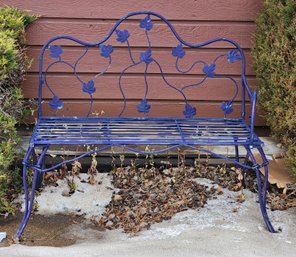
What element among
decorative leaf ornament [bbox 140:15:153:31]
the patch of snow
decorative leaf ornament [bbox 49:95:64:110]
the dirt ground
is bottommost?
the dirt ground

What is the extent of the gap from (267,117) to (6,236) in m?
2.09

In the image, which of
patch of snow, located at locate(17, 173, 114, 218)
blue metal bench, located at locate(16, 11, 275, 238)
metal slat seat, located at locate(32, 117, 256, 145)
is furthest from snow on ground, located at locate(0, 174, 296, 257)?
metal slat seat, located at locate(32, 117, 256, 145)

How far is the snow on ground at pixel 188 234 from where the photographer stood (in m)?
3.80

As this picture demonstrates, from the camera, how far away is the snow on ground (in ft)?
12.5

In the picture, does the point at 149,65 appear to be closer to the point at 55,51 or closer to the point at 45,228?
the point at 55,51

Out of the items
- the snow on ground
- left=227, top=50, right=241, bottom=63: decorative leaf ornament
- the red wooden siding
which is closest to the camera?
the snow on ground

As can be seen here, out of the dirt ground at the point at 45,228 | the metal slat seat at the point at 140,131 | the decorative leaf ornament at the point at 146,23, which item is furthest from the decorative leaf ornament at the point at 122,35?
the dirt ground at the point at 45,228

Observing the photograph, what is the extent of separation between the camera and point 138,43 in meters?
5.00

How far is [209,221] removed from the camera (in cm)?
429

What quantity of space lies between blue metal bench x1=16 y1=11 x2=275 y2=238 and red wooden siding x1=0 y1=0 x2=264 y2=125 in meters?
0.04

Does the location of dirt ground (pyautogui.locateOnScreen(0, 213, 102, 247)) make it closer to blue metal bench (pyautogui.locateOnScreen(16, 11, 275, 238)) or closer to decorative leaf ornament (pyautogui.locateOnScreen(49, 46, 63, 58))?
blue metal bench (pyautogui.locateOnScreen(16, 11, 275, 238))

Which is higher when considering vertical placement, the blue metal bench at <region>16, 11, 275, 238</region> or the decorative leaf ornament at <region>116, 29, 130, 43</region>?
the decorative leaf ornament at <region>116, 29, 130, 43</region>

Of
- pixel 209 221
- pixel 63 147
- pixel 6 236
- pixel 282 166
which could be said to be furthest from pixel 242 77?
pixel 6 236

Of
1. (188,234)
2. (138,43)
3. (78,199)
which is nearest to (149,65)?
(138,43)
